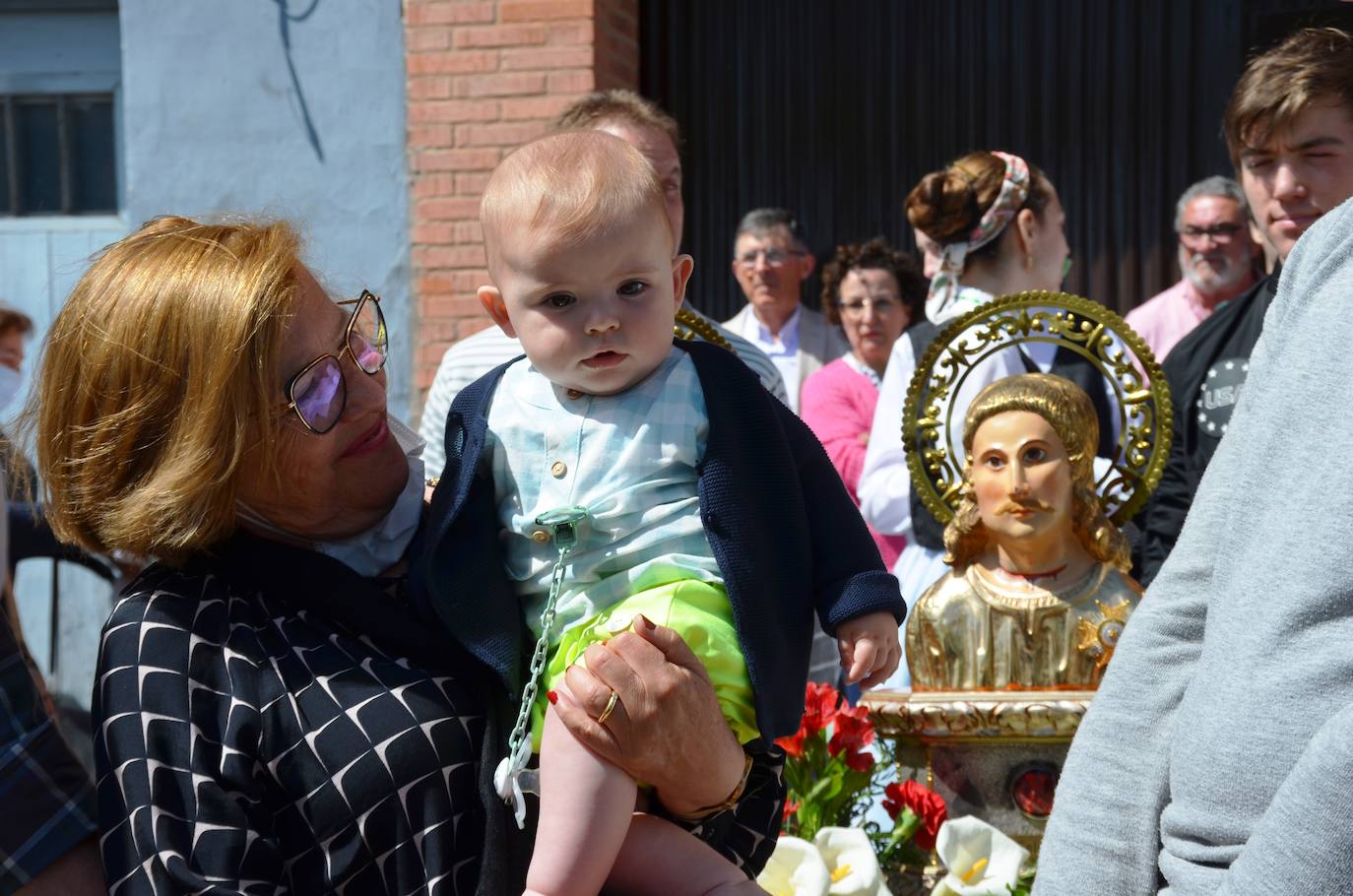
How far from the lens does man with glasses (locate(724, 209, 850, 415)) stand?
5902 mm

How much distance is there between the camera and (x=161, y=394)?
6.22 ft

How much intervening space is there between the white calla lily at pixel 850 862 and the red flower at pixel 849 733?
15 cm

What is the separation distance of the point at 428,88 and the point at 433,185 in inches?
14.5

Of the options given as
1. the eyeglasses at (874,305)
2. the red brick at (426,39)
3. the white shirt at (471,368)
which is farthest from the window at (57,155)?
the white shirt at (471,368)

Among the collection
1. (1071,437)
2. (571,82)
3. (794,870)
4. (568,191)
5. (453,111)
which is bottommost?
(794,870)

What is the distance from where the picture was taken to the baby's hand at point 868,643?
190 centimetres

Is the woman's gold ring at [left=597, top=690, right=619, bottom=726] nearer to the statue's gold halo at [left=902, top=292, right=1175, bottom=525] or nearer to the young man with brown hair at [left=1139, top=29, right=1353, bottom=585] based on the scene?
the statue's gold halo at [left=902, top=292, right=1175, bottom=525]

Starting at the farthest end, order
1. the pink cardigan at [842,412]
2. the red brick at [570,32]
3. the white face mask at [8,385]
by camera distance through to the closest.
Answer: the red brick at [570,32] → the white face mask at [8,385] → the pink cardigan at [842,412]

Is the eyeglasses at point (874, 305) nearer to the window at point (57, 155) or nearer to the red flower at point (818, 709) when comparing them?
the red flower at point (818, 709)

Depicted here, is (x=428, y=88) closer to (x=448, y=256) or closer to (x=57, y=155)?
(x=448, y=256)

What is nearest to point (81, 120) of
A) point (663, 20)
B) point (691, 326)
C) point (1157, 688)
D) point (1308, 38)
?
point (663, 20)

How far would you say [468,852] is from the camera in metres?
1.85

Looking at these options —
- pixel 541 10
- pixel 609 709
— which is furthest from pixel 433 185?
pixel 609 709

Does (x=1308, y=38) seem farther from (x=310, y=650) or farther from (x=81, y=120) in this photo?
(x=81, y=120)
